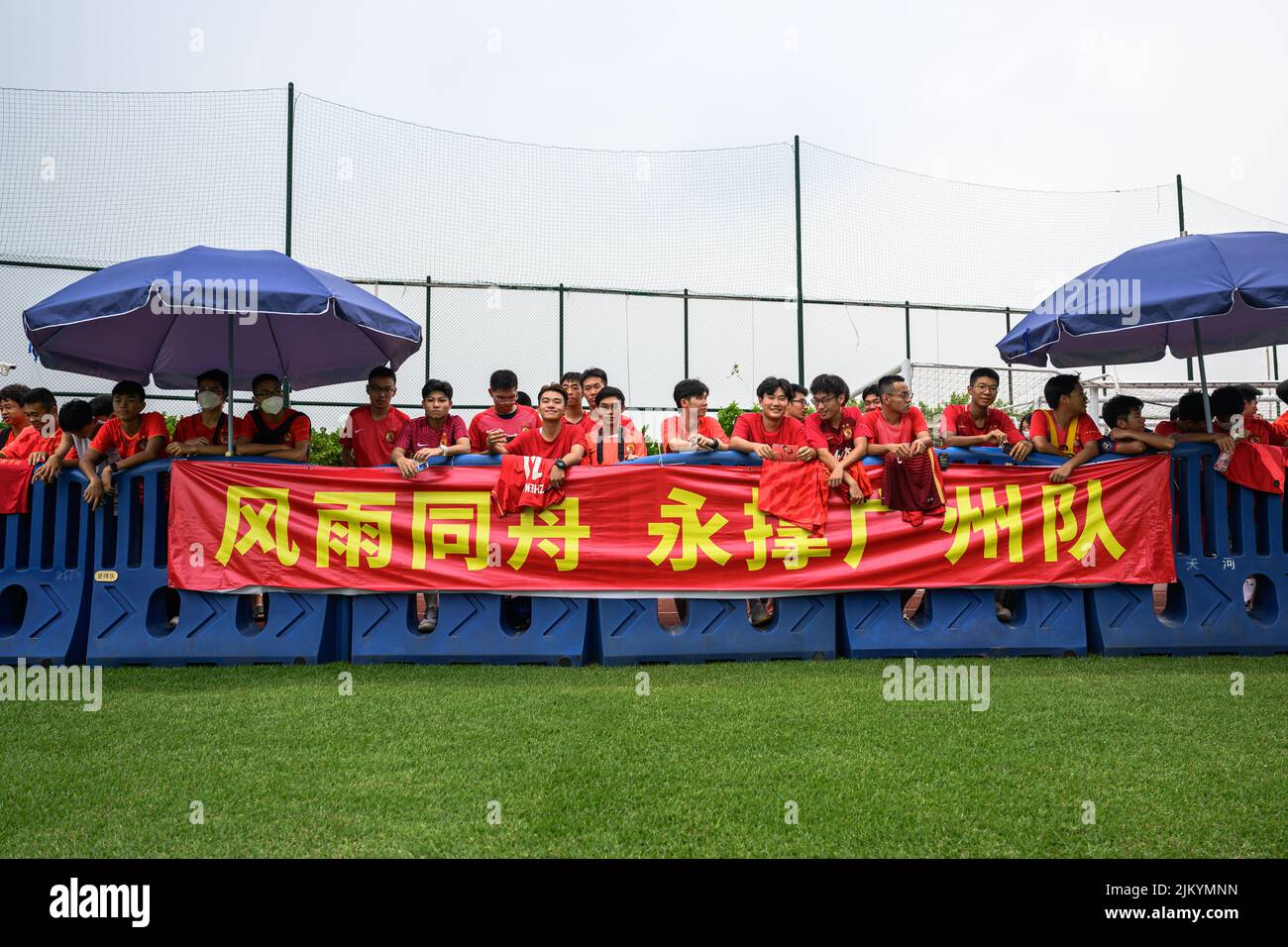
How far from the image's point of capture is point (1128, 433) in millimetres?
6629

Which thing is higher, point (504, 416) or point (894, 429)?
point (504, 416)

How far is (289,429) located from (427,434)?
114 centimetres

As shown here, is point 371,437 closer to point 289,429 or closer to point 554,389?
point 289,429

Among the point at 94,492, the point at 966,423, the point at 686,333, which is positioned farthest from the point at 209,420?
the point at 686,333

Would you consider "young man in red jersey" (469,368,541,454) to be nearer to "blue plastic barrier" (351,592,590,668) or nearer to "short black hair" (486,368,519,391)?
"short black hair" (486,368,519,391)

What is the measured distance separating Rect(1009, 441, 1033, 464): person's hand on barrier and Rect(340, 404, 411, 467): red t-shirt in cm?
479

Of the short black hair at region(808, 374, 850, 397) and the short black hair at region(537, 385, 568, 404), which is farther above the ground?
the short black hair at region(808, 374, 850, 397)

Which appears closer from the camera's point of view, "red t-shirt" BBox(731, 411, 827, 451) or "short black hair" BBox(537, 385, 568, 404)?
"short black hair" BBox(537, 385, 568, 404)

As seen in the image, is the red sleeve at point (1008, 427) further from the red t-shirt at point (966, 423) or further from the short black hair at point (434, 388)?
the short black hair at point (434, 388)

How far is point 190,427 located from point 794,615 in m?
4.91

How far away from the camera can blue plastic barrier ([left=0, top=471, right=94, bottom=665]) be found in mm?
6125

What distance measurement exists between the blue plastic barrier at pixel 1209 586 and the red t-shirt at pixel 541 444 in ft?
13.0

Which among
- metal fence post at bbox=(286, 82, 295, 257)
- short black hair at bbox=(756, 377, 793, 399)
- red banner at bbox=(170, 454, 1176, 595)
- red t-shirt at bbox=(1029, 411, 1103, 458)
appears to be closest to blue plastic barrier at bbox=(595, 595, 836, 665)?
red banner at bbox=(170, 454, 1176, 595)
